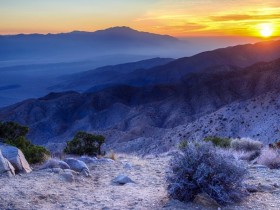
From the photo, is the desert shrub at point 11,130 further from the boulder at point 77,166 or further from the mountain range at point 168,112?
the mountain range at point 168,112

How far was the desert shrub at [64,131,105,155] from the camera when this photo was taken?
610 inches

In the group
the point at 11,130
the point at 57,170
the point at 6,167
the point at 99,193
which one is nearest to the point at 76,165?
the point at 57,170

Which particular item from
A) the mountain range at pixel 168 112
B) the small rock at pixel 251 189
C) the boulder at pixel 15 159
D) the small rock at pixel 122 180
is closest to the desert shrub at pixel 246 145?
the small rock at pixel 122 180

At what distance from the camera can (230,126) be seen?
1719 inches

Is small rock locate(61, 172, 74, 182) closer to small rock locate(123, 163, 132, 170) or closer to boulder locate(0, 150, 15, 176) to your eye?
boulder locate(0, 150, 15, 176)

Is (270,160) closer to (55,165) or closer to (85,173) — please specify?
(85,173)

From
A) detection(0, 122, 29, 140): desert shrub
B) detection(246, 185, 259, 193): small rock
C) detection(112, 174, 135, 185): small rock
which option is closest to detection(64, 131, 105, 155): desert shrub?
detection(0, 122, 29, 140): desert shrub

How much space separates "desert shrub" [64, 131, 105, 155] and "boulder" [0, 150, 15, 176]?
541 centimetres

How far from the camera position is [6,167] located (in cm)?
984

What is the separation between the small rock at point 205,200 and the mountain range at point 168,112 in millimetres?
26453

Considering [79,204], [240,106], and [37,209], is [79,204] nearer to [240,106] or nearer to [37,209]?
[37,209]

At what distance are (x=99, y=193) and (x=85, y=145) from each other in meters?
6.57

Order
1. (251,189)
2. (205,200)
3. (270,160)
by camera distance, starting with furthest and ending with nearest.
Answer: (270,160) < (251,189) < (205,200)

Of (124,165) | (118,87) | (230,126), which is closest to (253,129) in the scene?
(230,126)
